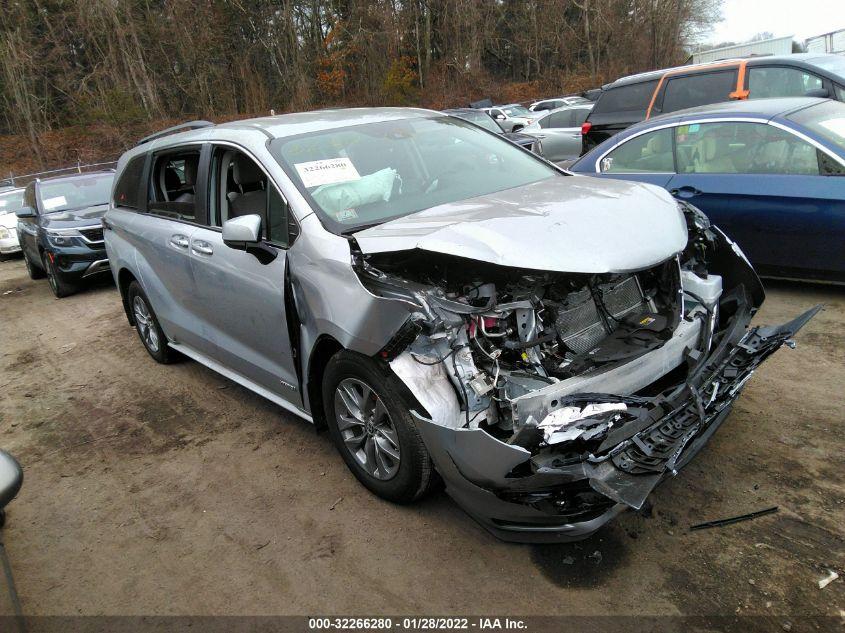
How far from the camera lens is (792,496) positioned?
2951 millimetres

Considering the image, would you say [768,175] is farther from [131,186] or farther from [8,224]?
[8,224]

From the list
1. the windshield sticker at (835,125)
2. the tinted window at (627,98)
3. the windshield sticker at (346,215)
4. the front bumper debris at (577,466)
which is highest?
the tinted window at (627,98)

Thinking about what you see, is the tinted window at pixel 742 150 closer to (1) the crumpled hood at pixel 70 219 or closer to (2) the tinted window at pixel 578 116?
(1) the crumpled hood at pixel 70 219

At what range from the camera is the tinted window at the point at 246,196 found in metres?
3.50

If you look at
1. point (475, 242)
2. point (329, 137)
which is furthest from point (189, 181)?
point (475, 242)

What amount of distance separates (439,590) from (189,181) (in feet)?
11.3

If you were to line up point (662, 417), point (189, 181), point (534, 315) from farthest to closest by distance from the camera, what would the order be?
point (189, 181) → point (534, 315) → point (662, 417)

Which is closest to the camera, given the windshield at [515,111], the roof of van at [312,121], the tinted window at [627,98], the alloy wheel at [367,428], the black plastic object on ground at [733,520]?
the black plastic object on ground at [733,520]

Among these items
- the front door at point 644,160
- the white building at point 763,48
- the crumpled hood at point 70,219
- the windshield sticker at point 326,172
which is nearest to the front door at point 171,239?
the windshield sticker at point 326,172

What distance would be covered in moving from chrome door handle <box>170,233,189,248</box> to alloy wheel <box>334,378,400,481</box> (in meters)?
1.85

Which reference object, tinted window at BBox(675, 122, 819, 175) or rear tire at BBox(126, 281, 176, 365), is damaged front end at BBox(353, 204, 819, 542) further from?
rear tire at BBox(126, 281, 176, 365)

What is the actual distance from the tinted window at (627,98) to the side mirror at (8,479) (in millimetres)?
8731

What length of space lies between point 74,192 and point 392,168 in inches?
327

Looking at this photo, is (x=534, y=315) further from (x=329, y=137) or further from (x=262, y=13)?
(x=262, y=13)
